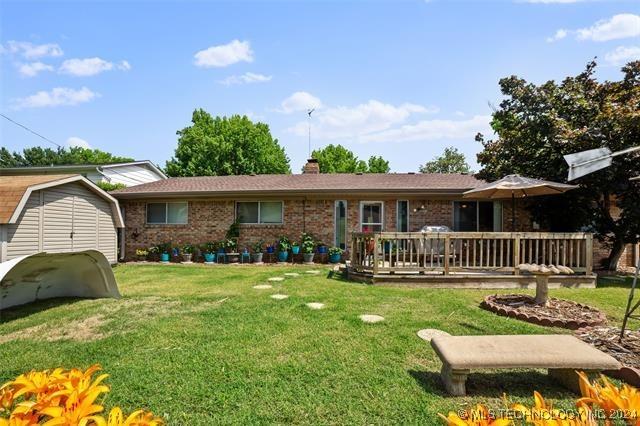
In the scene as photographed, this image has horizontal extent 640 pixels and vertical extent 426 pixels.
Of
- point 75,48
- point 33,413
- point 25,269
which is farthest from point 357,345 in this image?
point 75,48

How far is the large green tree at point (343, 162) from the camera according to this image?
44906 mm

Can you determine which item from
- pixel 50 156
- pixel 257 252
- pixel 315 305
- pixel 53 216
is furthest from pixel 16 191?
pixel 50 156

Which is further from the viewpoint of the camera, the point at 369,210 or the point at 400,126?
the point at 400,126

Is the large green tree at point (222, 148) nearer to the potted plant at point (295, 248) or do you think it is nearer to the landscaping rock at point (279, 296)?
the potted plant at point (295, 248)

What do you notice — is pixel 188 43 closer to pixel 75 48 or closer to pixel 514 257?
pixel 75 48

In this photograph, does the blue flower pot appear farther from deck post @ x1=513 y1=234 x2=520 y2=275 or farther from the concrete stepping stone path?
deck post @ x1=513 y1=234 x2=520 y2=275

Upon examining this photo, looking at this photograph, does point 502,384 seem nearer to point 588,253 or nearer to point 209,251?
point 588,253

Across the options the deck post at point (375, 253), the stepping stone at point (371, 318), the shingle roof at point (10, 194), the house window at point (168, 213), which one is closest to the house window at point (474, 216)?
the deck post at point (375, 253)

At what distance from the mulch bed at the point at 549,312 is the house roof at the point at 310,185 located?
6389 mm

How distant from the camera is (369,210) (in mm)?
13086

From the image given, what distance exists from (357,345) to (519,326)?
251 cm

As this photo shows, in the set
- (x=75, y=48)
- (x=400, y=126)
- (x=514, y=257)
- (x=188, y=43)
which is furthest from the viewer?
(x=400, y=126)

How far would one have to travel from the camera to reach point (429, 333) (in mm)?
4566

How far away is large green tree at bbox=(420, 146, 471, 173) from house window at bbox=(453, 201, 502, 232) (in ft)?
127
